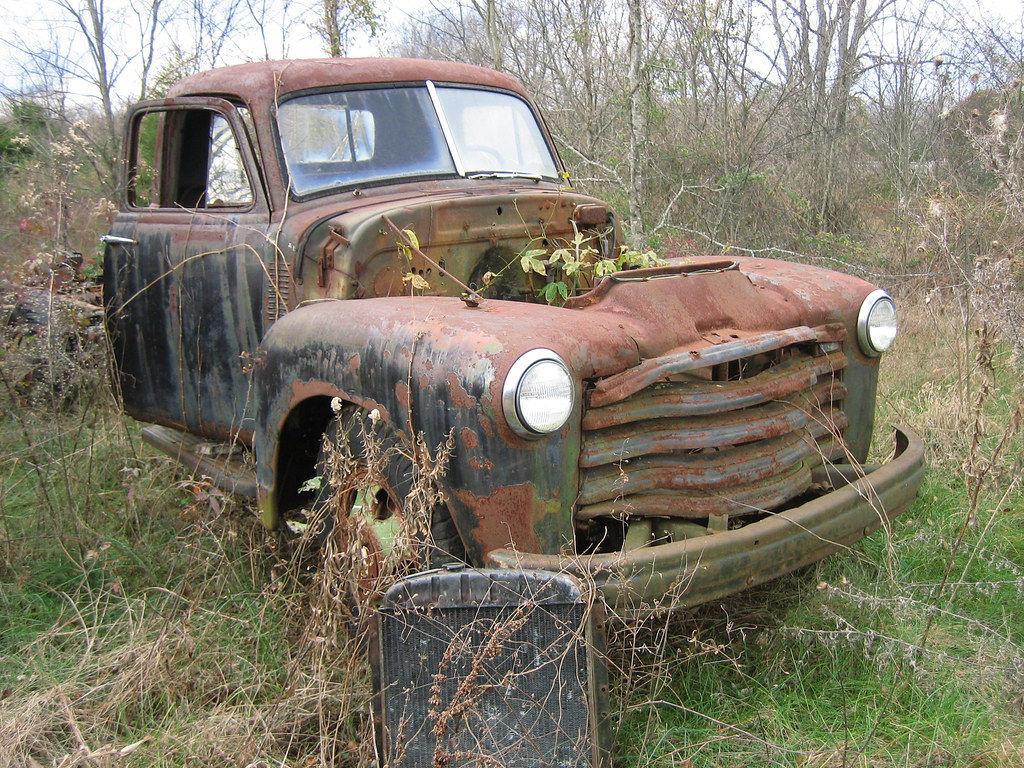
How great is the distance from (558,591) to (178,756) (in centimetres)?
124

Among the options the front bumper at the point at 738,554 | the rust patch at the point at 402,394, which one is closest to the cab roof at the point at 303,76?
the rust patch at the point at 402,394

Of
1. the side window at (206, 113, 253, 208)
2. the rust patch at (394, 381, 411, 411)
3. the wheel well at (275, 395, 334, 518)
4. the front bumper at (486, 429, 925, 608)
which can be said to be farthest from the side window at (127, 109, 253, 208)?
the front bumper at (486, 429, 925, 608)

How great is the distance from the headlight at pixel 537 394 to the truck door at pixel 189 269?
63.7 inches

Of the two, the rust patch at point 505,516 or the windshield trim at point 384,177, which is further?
the windshield trim at point 384,177

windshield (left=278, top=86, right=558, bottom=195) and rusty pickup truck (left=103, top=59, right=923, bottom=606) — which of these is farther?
windshield (left=278, top=86, right=558, bottom=195)

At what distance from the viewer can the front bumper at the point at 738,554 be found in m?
2.26

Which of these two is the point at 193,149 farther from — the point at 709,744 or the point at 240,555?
the point at 709,744

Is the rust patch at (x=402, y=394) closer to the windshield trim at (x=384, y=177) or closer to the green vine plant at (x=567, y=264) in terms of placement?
the green vine plant at (x=567, y=264)

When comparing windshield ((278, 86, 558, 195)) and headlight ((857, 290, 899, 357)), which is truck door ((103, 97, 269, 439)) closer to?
windshield ((278, 86, 558, 195))

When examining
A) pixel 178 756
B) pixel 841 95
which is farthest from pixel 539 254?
pixel 841 95

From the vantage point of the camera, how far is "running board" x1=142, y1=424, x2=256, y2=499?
362cm

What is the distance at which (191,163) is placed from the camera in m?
4.19

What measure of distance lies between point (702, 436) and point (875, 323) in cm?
115

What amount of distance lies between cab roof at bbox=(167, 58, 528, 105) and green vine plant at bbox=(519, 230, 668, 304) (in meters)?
0.95
